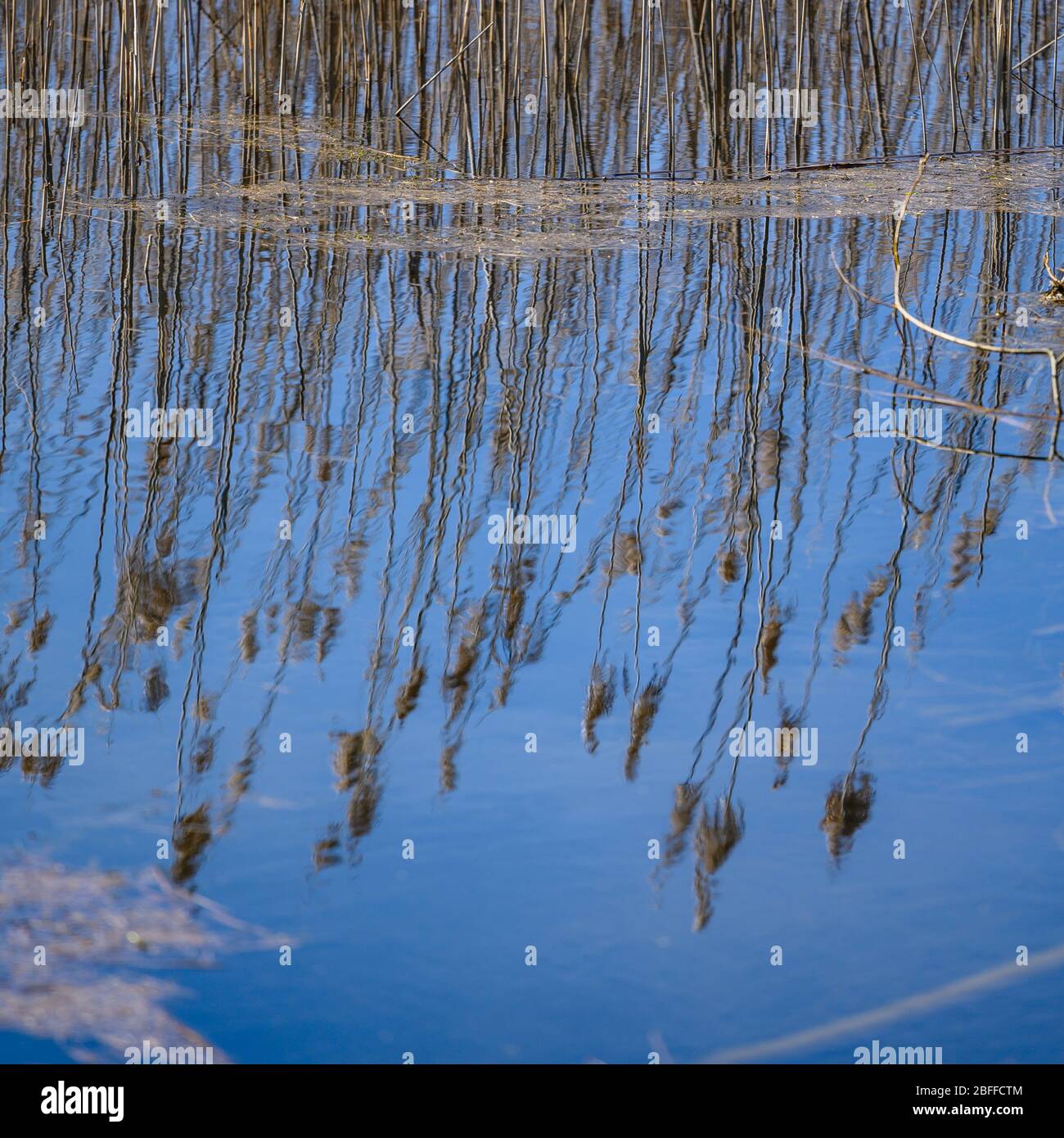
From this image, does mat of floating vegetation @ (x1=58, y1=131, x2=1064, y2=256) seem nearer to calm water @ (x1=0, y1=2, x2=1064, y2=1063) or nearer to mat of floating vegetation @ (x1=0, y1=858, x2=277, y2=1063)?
calm water @ (x1=0, y1=2, x2=1064, y2=1063)

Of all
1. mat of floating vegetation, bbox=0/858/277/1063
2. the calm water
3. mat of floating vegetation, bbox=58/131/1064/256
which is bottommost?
mat of floating vegetation, bbox=0/858/277/1063

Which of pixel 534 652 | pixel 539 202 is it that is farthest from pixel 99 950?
pixel 539 202

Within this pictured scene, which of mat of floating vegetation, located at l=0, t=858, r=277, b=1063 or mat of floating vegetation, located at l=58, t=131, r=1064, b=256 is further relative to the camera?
mat of floating vegetation, located at l=58, t=131, r=1064, b=256

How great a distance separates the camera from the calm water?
1.44 metres

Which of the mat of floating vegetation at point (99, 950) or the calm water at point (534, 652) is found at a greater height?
the calm water at point (534, 652)

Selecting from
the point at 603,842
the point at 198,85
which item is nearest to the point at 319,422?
the point at 603,842

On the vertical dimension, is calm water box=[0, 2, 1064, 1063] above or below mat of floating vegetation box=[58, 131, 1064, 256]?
below

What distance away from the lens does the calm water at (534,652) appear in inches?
56.7

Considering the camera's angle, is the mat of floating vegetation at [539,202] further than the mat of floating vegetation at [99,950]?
Yes

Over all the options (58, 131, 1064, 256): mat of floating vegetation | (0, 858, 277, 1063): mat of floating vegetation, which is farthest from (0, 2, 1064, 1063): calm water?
(58, 131, 1064, 256): mat of floating vegetation

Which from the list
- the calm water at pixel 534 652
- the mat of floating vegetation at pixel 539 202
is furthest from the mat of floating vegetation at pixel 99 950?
the mat of floating vegetation at pixel 539 202

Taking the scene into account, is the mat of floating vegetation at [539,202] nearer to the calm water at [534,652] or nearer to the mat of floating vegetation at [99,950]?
the calm water at [534,652]
